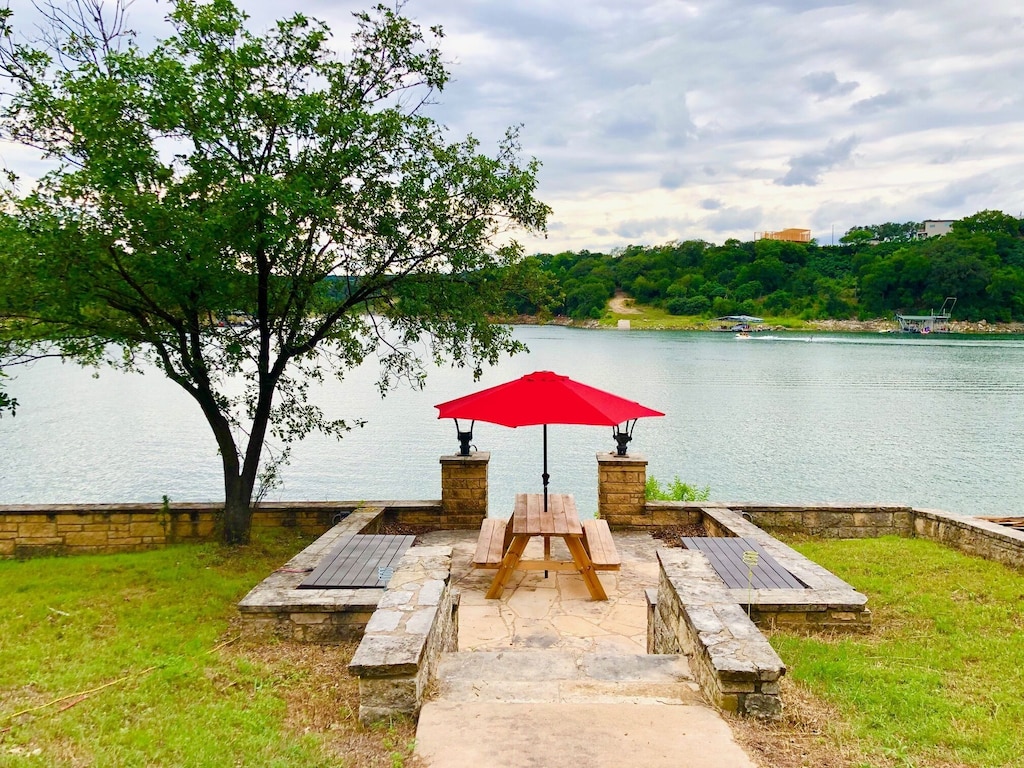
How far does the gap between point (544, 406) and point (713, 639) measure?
293 cm

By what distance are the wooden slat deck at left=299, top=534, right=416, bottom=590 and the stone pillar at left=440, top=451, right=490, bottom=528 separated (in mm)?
1779

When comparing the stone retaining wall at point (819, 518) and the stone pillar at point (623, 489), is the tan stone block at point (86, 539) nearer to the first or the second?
the stone pillar at point (623, 489)

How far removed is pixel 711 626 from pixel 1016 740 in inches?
57.6

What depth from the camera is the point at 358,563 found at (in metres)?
5.91

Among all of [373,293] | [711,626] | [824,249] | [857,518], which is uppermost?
[824,249]

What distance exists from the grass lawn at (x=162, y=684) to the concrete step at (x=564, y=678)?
55 centimetres

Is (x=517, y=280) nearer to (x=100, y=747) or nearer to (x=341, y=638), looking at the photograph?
(x=341, y=638)

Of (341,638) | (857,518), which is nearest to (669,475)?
(857,518)

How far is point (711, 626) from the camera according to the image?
3760 millimetres

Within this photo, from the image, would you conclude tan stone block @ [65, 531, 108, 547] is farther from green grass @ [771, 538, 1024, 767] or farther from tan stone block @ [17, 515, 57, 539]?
green grass @ [771, 538, 1024, 767]

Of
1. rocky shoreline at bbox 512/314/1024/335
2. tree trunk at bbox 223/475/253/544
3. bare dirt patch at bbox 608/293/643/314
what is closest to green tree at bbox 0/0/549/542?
tree trunk at bbox 223/475/253/544

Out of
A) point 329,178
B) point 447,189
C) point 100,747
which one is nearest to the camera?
point 100,747

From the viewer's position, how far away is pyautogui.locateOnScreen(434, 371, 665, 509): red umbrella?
237 inches

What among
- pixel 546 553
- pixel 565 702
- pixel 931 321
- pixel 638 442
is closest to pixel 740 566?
Result: pixel 546 553
